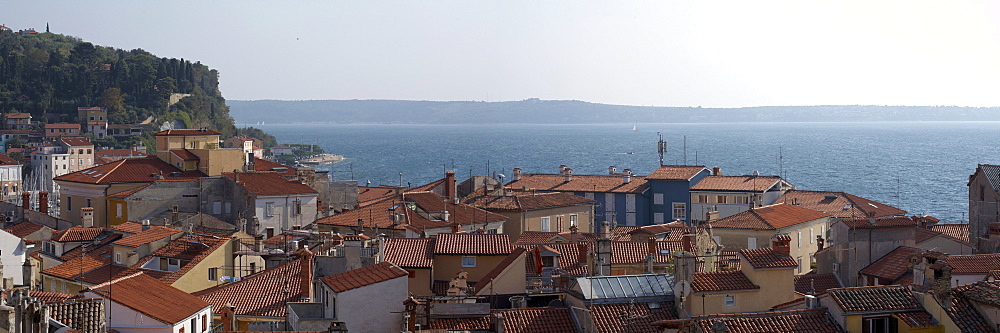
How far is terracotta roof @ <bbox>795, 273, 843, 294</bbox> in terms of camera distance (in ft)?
94.5

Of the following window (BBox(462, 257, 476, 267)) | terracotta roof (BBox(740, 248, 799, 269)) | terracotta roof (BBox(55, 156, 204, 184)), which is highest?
terracotta roof (BBox(55, 156, 204, 184))

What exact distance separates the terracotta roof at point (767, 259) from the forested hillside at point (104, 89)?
154 meters

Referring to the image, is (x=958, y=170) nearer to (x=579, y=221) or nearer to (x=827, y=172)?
(x=827, y=172)

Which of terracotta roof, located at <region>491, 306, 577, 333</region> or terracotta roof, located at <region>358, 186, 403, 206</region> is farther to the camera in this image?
terracotta roof, located at <region>358, 186, 403, 206</region>

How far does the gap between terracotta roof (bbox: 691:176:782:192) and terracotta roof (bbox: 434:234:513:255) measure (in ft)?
110

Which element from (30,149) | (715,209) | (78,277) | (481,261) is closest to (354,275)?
(481,261)

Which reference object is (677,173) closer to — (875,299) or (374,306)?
(374,306)

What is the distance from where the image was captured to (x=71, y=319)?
16000 mm

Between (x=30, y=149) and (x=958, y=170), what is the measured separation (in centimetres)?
11425

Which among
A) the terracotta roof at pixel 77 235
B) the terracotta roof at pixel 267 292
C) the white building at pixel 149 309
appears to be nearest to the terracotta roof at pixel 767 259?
the terracotta roof at pixel 267 292

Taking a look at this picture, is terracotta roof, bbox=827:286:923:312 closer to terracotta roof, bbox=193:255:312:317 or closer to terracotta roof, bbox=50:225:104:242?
terracotta roof, bbox=193:255:312:317

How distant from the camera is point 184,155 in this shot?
55219 mm

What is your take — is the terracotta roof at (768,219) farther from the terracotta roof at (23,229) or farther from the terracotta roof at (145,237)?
the terracotta roof at (23,229)

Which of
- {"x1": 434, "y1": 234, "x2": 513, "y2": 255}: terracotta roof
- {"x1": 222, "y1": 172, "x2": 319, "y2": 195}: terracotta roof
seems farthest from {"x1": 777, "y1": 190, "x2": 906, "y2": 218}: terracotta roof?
{"x1": 434, "y1": 234, "x2": 513, "y2": 255}: terracotta roof
